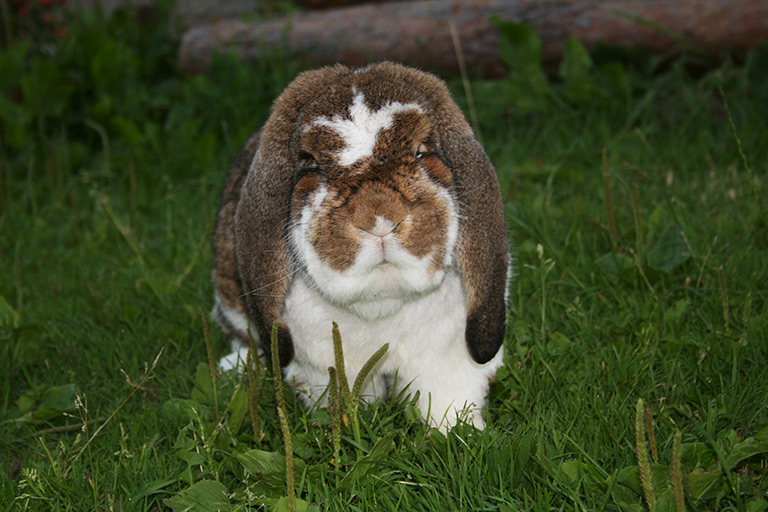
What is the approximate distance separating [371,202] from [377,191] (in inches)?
1.6

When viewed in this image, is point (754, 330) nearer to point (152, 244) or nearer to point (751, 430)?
point (751, 430)

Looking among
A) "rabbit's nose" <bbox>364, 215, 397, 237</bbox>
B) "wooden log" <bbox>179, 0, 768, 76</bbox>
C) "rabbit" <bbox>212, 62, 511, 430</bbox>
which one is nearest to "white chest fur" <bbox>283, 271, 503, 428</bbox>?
"rabbit" <bbox>212, 62, 511, 430</bbox>

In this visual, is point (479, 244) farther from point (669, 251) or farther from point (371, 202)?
point (669, 251)

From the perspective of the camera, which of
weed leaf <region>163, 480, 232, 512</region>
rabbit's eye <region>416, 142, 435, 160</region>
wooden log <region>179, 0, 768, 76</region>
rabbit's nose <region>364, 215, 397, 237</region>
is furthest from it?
wooden log <region>179, 0, 768, 76</region>

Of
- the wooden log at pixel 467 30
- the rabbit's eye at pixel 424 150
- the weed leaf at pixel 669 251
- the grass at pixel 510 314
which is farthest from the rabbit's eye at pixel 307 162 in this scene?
the wooden log at pixel 467 30

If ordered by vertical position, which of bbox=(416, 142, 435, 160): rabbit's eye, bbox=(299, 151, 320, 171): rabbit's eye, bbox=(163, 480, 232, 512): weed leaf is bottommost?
bbox=(163, 480, 232, 512): weed leaf

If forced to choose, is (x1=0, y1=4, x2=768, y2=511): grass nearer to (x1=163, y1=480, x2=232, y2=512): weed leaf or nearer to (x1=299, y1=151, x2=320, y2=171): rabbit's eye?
(x1=163, y1=480, x2=232, y2=512): weed leaf

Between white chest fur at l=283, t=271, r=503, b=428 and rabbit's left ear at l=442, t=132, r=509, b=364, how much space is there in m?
0.08

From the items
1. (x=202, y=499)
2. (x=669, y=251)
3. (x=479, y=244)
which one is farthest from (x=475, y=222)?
(x=669, y=251)

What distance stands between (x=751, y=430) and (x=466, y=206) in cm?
109

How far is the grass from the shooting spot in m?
2.40

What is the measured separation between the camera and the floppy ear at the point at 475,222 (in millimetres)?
2525

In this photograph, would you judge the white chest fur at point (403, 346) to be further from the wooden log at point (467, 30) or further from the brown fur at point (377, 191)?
the wooden log at point (467, 30)

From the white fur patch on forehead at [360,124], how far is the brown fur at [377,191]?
20 mm
